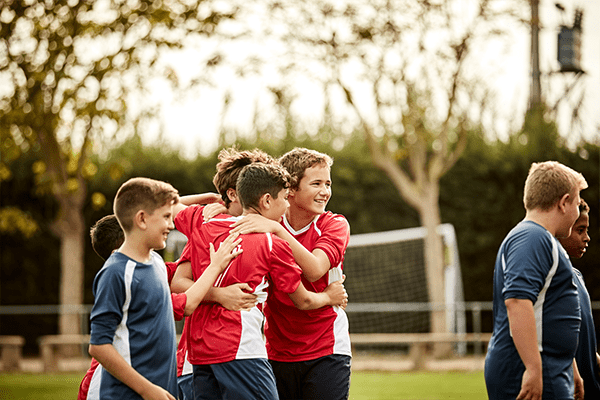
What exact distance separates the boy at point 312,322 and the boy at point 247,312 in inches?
10.0

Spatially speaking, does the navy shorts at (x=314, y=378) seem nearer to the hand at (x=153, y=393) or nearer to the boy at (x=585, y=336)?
the hand at (x=153, y=393)

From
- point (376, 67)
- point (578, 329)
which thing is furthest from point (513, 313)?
point (376, 67)

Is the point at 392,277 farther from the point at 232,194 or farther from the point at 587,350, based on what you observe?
the point at 232,194

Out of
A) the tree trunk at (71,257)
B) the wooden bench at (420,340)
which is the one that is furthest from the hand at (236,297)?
the tree trunk at (71,257)

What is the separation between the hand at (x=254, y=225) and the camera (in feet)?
11.3

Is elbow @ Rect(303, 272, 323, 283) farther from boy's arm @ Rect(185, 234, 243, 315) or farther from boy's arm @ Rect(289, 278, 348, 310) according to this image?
boy's arm @ Rect(185, 234, 243, 315)

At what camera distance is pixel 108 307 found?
3033 mm

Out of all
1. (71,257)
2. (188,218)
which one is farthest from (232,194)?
(71,257)

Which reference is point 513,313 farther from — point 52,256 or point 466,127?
point 52,256

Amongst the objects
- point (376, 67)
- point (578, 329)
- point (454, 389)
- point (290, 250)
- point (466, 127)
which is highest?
point (376, 67)

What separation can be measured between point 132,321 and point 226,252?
0.57 metres

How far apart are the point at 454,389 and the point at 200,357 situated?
23.1ft

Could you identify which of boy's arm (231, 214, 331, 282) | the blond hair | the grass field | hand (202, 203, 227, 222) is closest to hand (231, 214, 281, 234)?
boy's arm (231, 214, 331, 282)

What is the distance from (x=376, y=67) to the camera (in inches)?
512
